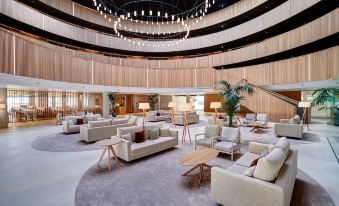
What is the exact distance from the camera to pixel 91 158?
4918 mm

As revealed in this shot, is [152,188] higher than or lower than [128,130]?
lower

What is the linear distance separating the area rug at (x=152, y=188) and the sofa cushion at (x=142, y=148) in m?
0.36

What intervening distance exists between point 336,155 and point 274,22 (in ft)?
29.4

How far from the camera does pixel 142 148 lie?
15.7 feet

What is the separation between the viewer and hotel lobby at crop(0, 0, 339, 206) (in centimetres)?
303

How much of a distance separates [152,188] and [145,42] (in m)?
13.9

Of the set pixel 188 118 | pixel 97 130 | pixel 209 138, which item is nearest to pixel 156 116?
pixel 188 118

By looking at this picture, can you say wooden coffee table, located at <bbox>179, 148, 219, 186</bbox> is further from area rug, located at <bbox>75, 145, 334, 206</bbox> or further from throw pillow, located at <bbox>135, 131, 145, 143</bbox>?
throw pillow, located at <bbox>135, 131, 145, 143</bbox>

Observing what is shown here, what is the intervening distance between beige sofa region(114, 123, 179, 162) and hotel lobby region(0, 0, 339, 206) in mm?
47

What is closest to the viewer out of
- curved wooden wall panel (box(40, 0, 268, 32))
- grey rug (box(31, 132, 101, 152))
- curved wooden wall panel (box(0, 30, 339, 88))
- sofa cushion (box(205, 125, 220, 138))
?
sofa cushion (box(205, 125, 220, 138))

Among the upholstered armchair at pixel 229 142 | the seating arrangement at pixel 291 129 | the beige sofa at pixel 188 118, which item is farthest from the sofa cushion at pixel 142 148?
the beige sofa at pixel 188 118

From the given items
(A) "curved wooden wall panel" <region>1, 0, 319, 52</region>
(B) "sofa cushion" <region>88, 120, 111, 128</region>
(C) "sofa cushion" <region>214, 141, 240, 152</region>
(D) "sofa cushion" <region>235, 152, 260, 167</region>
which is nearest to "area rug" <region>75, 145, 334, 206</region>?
(C) "sofa cushion" <region>214, 141, 240, 152</region>

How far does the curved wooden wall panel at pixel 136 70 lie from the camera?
6507mm

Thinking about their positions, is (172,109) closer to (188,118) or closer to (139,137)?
(188,118)
